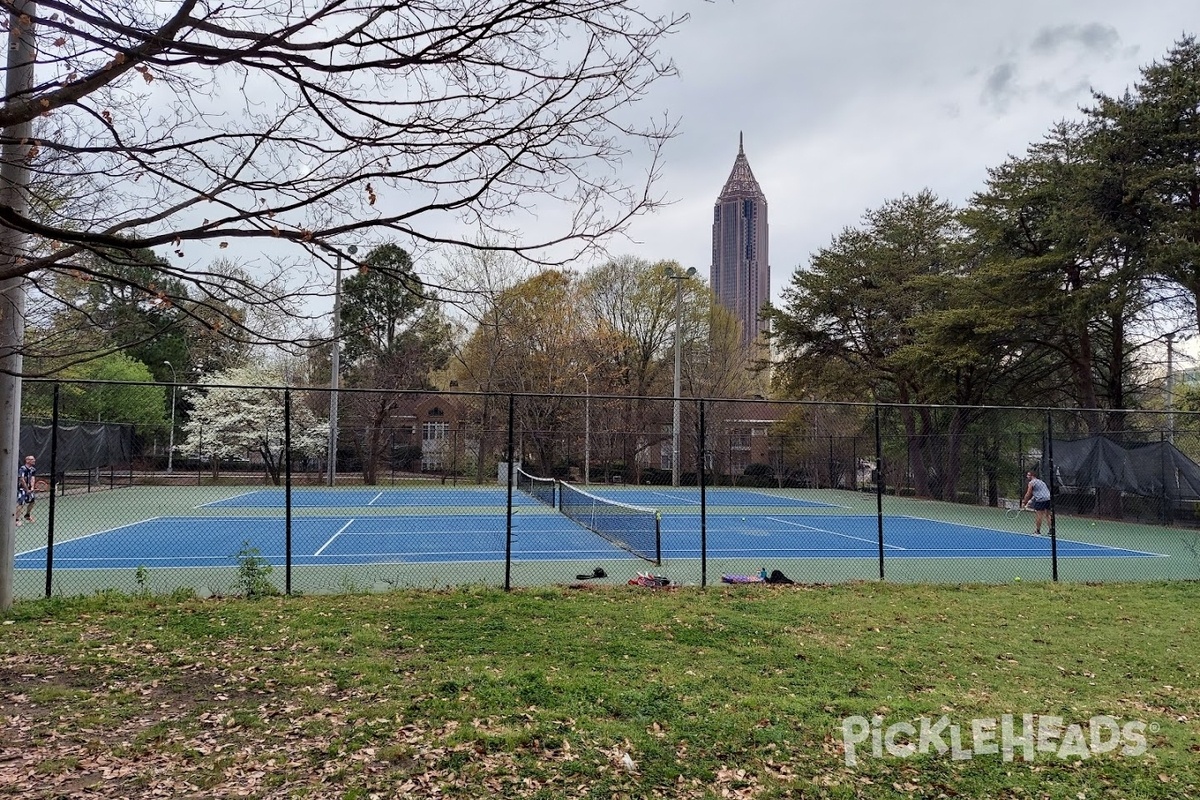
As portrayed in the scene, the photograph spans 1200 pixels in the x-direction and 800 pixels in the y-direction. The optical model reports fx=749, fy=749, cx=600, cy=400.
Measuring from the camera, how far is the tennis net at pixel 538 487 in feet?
81.3

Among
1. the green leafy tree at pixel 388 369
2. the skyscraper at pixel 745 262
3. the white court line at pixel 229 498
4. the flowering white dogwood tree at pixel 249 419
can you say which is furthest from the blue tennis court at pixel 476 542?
the skyscraper at pixel 745 262

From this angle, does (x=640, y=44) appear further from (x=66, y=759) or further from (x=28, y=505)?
(x=28, y=505)

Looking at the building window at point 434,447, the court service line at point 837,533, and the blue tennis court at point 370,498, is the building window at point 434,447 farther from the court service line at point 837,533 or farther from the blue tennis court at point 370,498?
the court service line at point 837,533

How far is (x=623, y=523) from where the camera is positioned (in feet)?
52.5

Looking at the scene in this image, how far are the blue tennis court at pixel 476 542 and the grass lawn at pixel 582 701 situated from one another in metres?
5.52

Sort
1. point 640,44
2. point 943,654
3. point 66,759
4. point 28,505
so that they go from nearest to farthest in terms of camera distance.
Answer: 1. point 66,759
2. point 640,44
3. point 943,654
4. point 28,505

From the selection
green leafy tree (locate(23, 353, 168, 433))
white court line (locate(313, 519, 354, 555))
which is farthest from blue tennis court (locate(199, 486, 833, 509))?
green leafy tree (locate(23, 353, 168, 433))

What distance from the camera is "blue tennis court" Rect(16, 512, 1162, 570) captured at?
44.2ft

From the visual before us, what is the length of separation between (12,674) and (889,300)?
31.7m

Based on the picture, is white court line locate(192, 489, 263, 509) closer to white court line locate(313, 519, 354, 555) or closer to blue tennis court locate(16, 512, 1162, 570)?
blue tennis court locate(16, 512, 1162, 570)

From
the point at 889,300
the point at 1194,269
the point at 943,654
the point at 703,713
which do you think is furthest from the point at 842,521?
the point at 703,713

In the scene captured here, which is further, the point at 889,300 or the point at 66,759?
the point at 889,300

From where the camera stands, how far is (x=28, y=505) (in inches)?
645

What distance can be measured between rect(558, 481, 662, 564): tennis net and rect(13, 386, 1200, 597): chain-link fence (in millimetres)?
85
